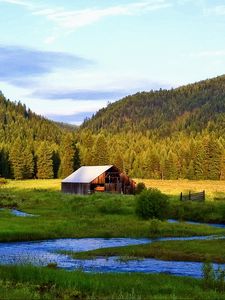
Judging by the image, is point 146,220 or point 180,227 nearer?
point 180,227

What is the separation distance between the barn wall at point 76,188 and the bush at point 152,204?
4620 cm

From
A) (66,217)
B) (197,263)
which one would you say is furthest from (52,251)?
(66,217)

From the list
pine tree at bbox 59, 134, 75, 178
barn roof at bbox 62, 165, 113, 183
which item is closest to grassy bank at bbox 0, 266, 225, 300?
barn roof at bbox 62, 165, 113, 183

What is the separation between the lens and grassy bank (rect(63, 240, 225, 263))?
3562 cm

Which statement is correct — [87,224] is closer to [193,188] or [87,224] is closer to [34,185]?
[193,188]

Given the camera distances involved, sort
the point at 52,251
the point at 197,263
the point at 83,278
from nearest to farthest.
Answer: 1. the point at 83,278
2. the point at 197,263
3. the point at 52,251

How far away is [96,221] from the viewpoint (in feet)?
191

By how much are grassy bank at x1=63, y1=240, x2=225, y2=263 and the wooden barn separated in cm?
6530

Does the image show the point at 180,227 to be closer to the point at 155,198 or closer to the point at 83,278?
the point at 155,198

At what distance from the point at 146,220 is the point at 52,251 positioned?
22.0 meters

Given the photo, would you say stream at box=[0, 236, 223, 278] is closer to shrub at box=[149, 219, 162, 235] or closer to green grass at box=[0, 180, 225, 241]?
green grass at box=[0, 180, 225, 241]

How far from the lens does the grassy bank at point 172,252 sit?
3562 centimetres

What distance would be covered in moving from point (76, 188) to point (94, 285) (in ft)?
281

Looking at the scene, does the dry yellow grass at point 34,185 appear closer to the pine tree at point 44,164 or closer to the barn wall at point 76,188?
the barn wall at point 76,188
